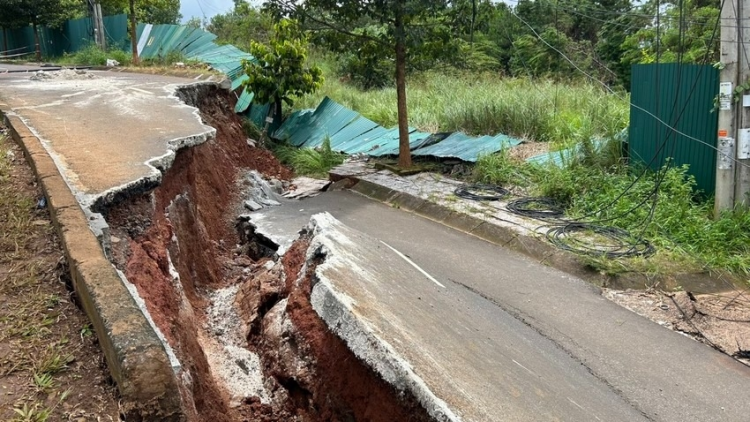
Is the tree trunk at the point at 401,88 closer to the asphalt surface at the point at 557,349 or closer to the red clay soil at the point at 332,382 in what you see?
the asphalt surface at the point at 557,349

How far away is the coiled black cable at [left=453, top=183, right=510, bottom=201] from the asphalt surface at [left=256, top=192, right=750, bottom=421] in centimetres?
175

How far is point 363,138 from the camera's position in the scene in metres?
13.1

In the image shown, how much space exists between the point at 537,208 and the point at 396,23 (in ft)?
12.7

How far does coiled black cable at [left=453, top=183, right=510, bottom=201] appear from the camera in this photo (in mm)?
8617

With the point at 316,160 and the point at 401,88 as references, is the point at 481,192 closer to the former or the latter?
the point at 401,88

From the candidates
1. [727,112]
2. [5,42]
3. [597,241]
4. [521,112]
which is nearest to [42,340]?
[597,241]

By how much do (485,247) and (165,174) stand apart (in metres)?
3.76

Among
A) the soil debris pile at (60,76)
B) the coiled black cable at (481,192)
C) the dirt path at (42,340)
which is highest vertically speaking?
the soil debris pile at (60,76)

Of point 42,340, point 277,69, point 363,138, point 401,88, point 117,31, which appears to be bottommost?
point 363,138

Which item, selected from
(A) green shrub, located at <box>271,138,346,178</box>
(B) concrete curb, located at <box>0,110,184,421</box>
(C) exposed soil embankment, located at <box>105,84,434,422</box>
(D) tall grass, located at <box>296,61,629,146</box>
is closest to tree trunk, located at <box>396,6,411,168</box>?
(D) tall grass, located at <box>296,61,629,146</box>

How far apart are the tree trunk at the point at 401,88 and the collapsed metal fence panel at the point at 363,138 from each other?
41 centimetres

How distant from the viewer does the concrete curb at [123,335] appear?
225 cm

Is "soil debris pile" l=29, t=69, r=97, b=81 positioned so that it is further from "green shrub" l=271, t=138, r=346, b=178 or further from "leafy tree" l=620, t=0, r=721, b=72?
"leafy tree" l=620, t=0, r=721, b=72

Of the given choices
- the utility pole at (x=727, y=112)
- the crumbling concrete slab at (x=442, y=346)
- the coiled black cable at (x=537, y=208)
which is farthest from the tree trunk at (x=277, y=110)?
the utility pole at (x=727, y=112)
